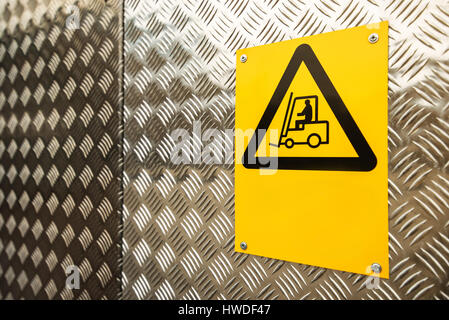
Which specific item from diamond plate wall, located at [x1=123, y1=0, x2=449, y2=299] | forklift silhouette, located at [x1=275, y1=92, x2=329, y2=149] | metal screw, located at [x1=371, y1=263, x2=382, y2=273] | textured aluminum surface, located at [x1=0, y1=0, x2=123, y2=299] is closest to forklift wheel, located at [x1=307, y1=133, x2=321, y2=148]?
forklift silhouette, located at [x1=275, y1=92, x2=329, y2=149]

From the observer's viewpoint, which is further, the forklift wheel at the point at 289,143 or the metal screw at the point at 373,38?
the forklift wheel at the point at 289,143

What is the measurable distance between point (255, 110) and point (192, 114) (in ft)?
0.81

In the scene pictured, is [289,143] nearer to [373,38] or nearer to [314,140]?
[314,140]

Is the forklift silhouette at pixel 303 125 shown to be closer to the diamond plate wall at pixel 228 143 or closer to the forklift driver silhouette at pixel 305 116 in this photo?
the forklift driver silhouette at pixel 305 116

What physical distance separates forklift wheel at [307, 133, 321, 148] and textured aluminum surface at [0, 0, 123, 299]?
0.79 metres

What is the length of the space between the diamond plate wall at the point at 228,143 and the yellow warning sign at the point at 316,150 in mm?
34

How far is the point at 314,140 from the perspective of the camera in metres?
0.93

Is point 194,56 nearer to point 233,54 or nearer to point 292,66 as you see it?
point 233,54

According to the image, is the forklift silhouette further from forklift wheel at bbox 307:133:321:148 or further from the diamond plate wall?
the diamond plate wall

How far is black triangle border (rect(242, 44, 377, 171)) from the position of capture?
871mm

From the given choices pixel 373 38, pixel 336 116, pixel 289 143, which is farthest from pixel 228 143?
pixel 373 38

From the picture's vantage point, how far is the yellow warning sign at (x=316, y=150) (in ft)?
2.82

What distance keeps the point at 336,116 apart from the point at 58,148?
1210 mm

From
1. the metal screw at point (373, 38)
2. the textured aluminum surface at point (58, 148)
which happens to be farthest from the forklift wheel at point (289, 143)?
the textured aluminum surface at point (58, 148)
